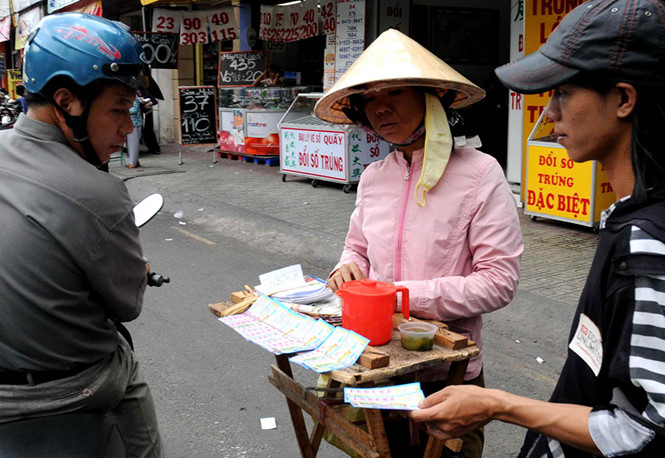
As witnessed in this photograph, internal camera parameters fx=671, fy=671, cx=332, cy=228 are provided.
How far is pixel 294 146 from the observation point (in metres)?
11.0

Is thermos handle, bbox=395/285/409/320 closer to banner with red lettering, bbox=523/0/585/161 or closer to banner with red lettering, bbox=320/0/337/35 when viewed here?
banner with red lettering, bbox=523/0/585/161

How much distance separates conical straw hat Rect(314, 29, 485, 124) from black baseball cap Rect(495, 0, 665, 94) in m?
0.77

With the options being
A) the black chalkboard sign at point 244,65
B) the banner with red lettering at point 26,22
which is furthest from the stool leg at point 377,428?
the banner with red lettering at point 26,22

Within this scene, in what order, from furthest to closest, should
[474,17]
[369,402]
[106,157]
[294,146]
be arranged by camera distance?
[474,17] < [294,146] < [106,157] < [369,402]

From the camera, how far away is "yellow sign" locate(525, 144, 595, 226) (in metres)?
7.25

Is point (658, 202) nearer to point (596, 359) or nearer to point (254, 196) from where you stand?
point (596, 359)

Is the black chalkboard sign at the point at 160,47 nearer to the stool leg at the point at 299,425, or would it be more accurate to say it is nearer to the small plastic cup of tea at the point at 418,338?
the stool leg at the point at 299,425

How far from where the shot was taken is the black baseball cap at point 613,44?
1258 mm

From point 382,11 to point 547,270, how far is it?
652 centimetres

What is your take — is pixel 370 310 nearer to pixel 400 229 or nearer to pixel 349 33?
pixel 400 229

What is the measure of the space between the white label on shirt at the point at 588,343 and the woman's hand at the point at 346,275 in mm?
1027

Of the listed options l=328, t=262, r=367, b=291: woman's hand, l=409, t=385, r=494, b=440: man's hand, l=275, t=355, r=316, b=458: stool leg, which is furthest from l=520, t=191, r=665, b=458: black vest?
l=275, t=355, r=316, b=458: stool leg

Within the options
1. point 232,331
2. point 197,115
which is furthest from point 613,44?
point 197,115

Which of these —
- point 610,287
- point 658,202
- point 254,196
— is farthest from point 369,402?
point 254,196
